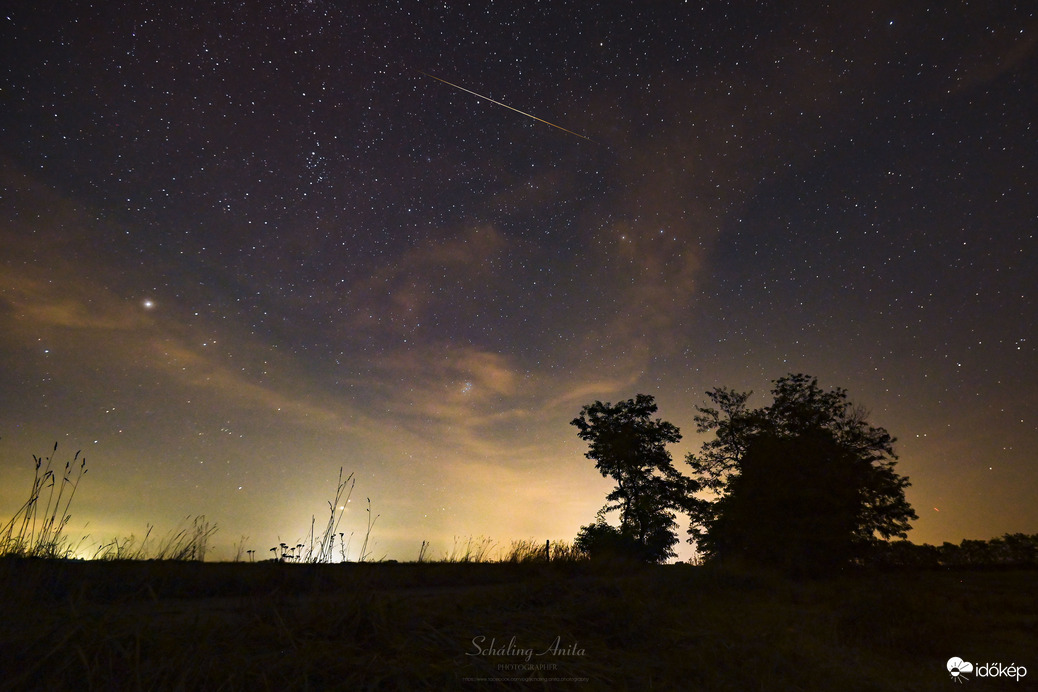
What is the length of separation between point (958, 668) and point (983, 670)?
0.31 meters

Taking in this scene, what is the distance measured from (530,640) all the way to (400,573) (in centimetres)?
559

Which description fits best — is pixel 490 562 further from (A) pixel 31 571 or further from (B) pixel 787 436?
(B) pixel 787 436

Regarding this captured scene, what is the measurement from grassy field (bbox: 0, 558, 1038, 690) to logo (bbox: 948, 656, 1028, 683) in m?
0.11

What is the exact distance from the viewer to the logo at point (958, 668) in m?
6.23

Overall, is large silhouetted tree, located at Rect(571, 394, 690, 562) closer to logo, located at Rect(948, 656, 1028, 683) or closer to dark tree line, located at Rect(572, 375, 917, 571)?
dark tree line, located at Rect(572, 375, 917, 571)

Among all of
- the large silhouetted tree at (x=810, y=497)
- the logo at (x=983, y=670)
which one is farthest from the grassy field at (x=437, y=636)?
the large silhouetted tree at (x=810, y=497)

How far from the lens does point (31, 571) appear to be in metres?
4.99

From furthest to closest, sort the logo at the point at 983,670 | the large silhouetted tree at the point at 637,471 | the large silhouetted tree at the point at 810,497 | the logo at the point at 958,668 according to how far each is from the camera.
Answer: the large silhouetted tree at the point at 637,471, the large silhouetted tree at the point at 810,497, the logo at the point at 983,670, the logo at the point at 958,668

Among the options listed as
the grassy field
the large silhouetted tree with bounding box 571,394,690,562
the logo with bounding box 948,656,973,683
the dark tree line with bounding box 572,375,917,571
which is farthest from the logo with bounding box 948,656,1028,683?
the large silhouetted tree with bounding box 571,394,690,562

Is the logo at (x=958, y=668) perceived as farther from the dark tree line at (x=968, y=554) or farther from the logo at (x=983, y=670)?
the dark tree line at (x=968, y=554)

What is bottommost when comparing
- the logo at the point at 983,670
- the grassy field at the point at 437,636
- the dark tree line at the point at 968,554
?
the logo at the point at 983,670

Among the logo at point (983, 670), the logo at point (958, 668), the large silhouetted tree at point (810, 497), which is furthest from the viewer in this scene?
the large silhouetted tree at point (810, 497)

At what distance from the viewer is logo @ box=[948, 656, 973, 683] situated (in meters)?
6.23

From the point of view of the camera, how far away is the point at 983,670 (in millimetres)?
6504
